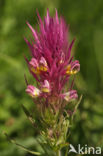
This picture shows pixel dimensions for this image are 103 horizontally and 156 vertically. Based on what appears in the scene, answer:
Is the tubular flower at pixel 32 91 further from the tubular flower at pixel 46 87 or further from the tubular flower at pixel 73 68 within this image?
the tubular flower at pixel 73 68

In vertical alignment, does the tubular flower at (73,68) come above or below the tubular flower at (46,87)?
above

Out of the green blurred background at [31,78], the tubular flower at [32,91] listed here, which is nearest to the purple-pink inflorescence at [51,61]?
the tubular flower at [32,91]

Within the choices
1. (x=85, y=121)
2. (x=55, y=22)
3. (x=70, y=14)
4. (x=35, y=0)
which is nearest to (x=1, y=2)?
(x=35, y=0)

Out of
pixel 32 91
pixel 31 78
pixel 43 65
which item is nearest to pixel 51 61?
pixel 43 65

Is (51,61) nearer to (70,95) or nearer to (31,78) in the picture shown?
(70,95)

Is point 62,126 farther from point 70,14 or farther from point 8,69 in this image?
point 70,14

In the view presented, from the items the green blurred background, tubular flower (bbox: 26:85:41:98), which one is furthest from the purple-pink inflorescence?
the green blurred background

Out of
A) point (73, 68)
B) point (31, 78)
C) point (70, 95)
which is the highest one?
point (31, 78)
